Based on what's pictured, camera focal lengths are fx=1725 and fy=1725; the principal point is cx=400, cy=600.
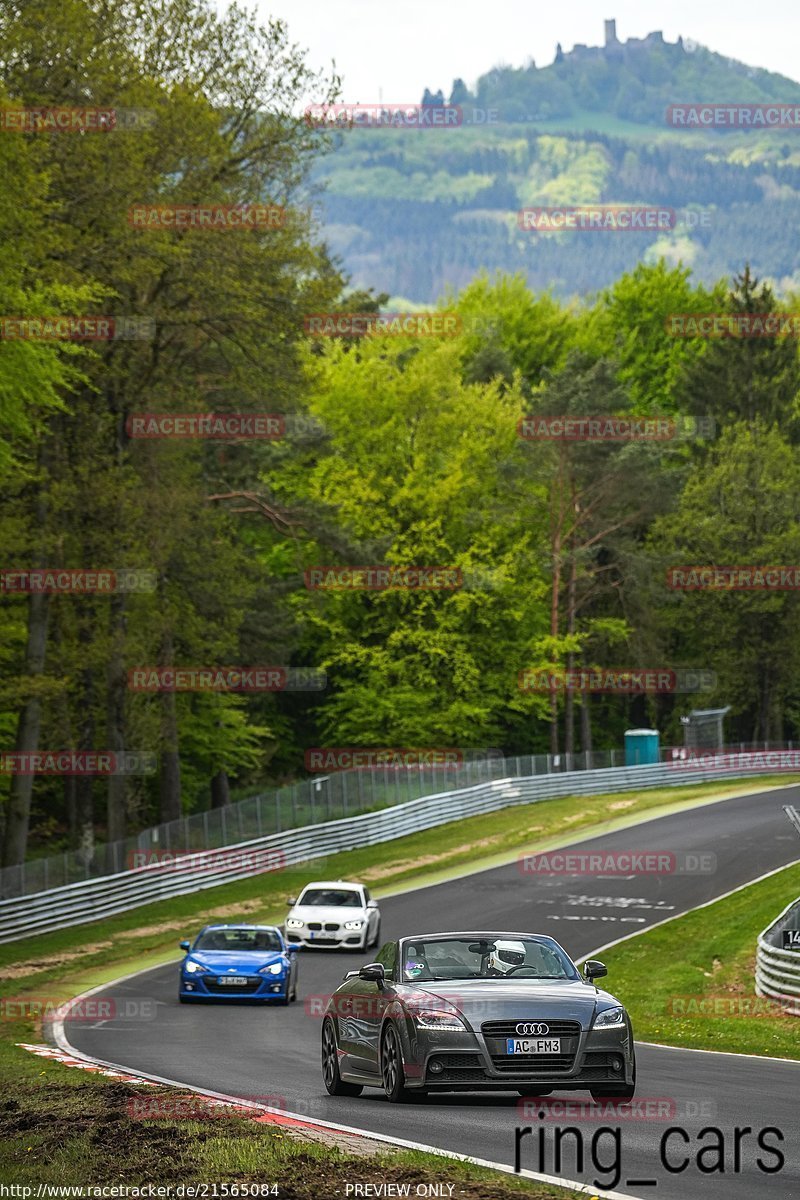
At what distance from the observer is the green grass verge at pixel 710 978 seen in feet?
67.9

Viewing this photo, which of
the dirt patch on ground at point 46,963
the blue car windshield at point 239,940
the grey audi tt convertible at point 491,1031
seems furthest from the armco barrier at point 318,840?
the grey audi tt convertible at point 491,1031

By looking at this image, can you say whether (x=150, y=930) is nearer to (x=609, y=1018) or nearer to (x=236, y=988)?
(x=236, y=988)

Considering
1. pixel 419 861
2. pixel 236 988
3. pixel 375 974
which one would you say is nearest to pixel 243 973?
pixel 236 988

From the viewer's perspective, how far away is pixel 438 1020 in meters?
12.0

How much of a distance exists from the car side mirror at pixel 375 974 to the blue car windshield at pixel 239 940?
A: 13.0 m

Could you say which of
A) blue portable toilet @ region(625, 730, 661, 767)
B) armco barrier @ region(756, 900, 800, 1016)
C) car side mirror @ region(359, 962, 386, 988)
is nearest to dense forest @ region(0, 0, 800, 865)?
blue portable toilet @ region(625, 730, 661, 767)

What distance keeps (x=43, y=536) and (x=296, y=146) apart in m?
12.0

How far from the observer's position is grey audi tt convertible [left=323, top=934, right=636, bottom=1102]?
38.9 ft

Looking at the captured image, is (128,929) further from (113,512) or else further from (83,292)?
(83,292)

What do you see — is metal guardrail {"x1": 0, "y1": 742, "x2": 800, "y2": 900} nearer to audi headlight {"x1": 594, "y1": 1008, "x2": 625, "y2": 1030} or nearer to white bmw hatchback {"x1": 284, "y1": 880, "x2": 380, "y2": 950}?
white bmw hatchback {"x1": 284, "y1": 880, "x2": 380, "y2": 950}

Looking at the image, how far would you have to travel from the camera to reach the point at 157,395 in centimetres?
4325

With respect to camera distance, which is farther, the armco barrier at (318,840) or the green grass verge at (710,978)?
the armco barrier at (318,840)

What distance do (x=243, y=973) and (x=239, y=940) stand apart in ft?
3.18

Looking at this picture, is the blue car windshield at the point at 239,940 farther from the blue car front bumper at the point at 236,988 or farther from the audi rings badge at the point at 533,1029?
the audi rings badge at the point at 533,1029
